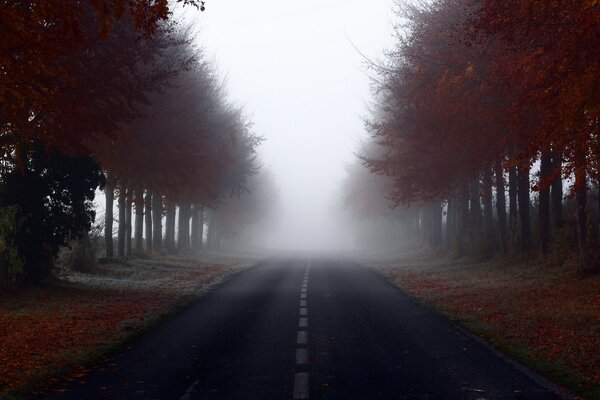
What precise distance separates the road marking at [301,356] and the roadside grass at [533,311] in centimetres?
307

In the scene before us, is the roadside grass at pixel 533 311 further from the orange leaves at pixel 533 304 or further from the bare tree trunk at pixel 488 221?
the bare tree trunk at pixel 488 221

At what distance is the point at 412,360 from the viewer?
9.72 meters

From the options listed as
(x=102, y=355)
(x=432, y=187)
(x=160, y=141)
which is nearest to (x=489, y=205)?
(x=432, y=187)

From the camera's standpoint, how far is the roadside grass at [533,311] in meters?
9.34

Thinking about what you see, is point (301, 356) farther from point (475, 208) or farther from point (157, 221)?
point (157, 221)

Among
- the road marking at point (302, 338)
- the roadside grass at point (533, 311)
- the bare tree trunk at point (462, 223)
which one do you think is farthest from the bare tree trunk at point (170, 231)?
the road marking at point (302, 338)

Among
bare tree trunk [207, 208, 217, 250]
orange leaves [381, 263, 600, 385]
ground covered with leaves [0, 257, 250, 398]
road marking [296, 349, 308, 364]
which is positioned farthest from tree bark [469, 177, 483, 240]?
bare tree trunk [207, 208, 217, 250]

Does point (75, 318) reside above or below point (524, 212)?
below

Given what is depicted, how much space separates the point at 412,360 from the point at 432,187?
1753 centimetres

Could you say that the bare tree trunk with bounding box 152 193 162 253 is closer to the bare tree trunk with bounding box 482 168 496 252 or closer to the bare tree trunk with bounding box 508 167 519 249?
the bare tree trunk with bounding box 482 168 496 252

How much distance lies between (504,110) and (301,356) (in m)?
9.87

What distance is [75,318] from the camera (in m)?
13.9

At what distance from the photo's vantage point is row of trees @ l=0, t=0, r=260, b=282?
1031 centimetres

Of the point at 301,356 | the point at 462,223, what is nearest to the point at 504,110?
the point at 301,356
